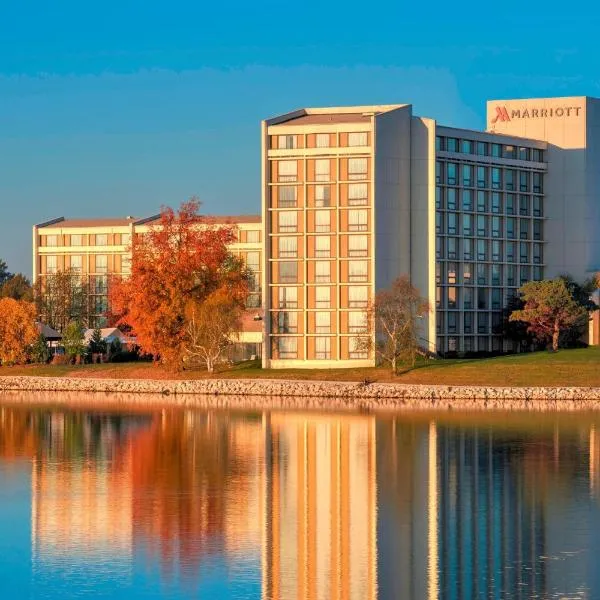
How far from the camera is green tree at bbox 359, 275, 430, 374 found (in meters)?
96.9

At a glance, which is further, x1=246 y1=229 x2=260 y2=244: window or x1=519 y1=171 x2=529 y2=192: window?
x1=246 y1=229 x2=260 y2=244: window

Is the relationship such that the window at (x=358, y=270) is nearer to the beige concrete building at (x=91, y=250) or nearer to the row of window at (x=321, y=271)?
the row of window at (x=321, y=271)

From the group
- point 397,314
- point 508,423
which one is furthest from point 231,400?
point 508,423

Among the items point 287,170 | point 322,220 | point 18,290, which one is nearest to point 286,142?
point 287,170

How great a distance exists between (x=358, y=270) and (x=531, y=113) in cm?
2804

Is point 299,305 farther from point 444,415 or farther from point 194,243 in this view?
point 444,415

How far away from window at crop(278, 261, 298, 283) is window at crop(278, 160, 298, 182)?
6.97m

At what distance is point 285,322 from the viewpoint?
108 metres

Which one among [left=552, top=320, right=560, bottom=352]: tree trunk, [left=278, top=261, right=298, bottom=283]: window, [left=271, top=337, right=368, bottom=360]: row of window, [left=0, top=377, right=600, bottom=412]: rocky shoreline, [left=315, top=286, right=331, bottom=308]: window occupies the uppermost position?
[left=278, top=261, right=298, bottom=283]: window

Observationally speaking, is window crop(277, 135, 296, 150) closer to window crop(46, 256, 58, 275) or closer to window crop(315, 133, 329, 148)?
window crop(315, 133, 329, 148)

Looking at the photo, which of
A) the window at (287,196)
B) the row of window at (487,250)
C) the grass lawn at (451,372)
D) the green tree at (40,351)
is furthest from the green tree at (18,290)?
the row of window at (487,250)

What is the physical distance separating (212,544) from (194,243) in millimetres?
67869

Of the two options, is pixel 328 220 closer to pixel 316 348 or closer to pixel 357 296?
pixel 357 296

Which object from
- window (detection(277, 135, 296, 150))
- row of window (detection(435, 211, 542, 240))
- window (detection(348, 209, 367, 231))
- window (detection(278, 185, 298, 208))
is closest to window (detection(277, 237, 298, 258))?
window (detection(278, 185, 298, 208))
